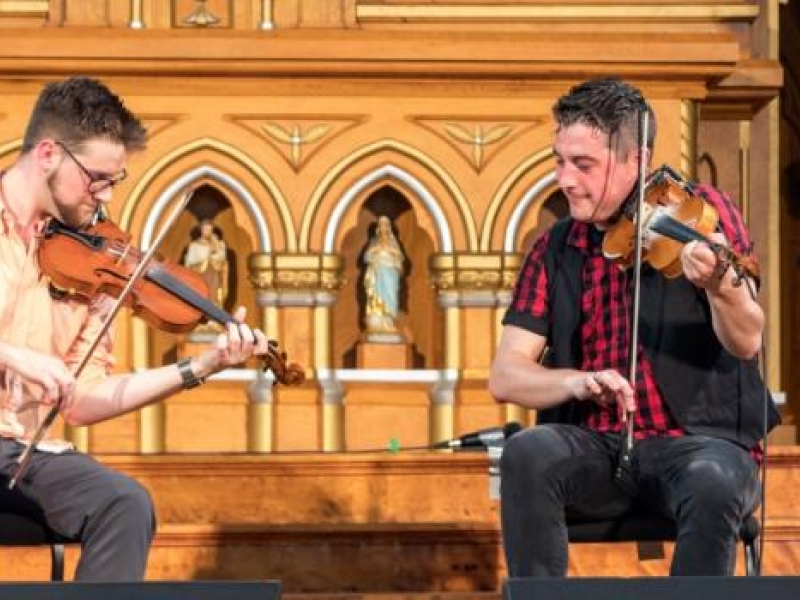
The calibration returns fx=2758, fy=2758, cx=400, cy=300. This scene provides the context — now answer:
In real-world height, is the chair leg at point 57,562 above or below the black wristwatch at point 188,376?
below

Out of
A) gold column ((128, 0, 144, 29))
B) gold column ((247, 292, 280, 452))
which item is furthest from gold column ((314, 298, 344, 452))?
gold column ((128, 0, 144, 29))

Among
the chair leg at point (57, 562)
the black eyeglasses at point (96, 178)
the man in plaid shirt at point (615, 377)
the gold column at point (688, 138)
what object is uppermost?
the gold column at point (688, 138)

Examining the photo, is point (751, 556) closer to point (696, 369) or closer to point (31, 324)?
point (696, 369)

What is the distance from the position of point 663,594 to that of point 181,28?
Answer: 532 cm

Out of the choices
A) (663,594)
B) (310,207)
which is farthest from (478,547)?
(310,207)

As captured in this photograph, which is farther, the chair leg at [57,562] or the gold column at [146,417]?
the gold column at [146,417]

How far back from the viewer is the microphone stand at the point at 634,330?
546cm

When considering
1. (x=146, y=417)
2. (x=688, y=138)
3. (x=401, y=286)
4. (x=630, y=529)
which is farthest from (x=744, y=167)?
(x=630, y=529)

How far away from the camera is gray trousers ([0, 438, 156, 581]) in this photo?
5.39 m

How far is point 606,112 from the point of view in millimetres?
5633

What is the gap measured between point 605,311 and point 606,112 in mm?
416

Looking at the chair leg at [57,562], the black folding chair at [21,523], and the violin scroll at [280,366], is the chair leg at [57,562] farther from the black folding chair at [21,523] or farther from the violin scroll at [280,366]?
the violin scroll at [280,366]

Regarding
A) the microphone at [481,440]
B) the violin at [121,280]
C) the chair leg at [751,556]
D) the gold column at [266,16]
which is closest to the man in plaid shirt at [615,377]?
the chair leg at [751,556]

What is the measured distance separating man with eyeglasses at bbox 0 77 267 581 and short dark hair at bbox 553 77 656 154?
0.78m
